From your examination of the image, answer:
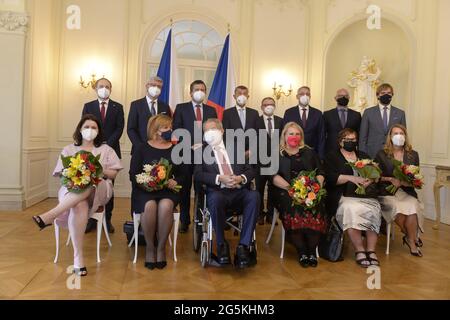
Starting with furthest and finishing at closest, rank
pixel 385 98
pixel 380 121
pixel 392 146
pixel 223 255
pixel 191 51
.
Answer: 1. pixel 191 51
2. pixel 380 121
3. pixel 385 98
4. pixel 392 146
5. pixel 223 255

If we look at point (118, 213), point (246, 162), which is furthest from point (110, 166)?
point (118, 213)

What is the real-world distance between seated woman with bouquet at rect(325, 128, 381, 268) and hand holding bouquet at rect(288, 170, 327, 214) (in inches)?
14.8

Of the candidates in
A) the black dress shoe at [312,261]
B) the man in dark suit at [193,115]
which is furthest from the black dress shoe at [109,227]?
the black dress shoe at [312,261]

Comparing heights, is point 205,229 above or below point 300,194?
below

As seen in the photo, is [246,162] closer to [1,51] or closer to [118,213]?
[118,213]

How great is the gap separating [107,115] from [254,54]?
382 centimetres

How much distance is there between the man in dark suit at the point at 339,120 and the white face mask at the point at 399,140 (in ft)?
3.66

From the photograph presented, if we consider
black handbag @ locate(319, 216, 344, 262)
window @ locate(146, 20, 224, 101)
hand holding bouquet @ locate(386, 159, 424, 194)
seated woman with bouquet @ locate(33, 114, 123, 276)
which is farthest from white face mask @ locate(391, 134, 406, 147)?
window @ locate(146, 20, 224, 101)

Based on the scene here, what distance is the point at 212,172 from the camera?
3871 millimetres

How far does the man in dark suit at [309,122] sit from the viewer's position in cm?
546

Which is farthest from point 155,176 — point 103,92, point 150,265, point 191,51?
point 191,51

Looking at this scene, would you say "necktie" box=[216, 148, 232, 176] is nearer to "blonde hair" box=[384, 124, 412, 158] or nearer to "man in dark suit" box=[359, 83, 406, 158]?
"blonde hair" box=[384, 124, 412, 158]

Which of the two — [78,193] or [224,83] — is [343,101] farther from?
[78,193]

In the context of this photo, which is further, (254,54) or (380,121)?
(254,54)
